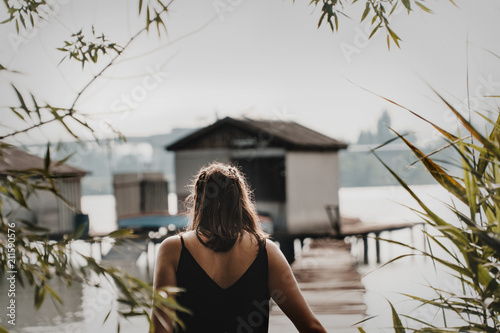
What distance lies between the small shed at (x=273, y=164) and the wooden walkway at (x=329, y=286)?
99cm

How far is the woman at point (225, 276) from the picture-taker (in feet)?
6.26

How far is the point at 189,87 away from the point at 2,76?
53.7 m

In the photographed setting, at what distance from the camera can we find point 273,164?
18422 mm

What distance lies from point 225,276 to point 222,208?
0.24m

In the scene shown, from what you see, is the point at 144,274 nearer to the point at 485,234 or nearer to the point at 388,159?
the point at 485,234

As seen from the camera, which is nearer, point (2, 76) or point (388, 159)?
point (2, 76)

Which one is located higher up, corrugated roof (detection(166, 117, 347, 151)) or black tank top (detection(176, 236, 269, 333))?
corrugated roof (detection(166, 117, 347, 151))

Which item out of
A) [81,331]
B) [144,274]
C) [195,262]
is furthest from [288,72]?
[195,262]

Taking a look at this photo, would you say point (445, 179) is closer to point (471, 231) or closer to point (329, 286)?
point (471, 231)

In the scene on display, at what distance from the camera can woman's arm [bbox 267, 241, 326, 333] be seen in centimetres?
194

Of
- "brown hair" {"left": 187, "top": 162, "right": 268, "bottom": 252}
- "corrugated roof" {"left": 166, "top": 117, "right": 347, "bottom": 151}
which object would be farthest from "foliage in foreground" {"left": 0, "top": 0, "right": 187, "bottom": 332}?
"corrugated roof" {"left": 166, "top": 117, "right": 347, "bottom": 151}

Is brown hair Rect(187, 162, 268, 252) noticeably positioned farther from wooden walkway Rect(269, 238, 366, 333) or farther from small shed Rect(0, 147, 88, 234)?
small shed Rect(0, 147, 88, 234)

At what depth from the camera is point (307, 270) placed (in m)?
14.2

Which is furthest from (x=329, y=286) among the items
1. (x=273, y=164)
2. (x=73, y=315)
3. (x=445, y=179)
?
(x=445, y=179)
